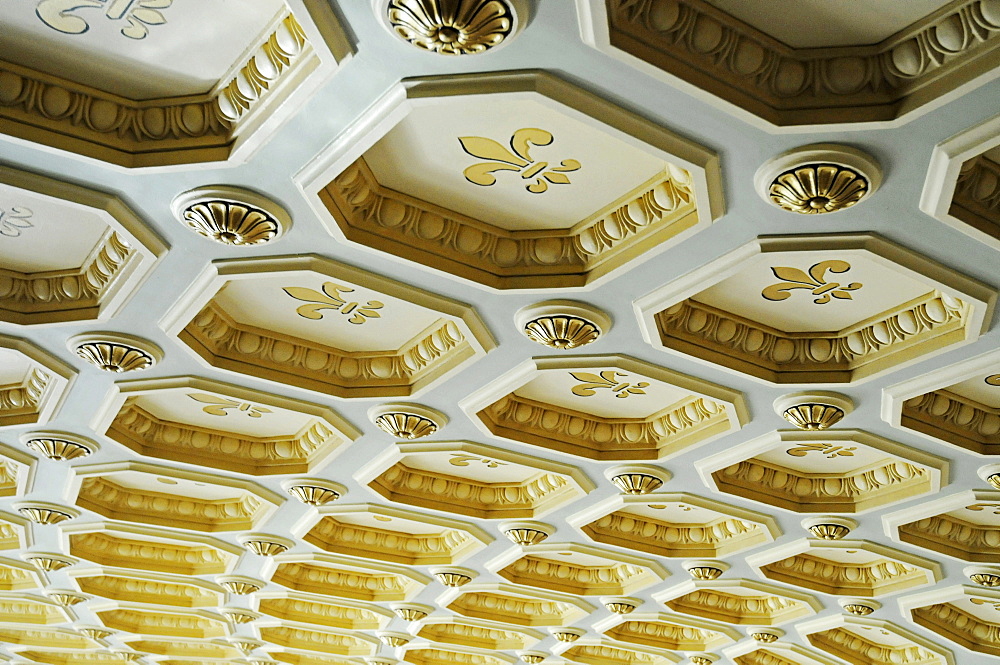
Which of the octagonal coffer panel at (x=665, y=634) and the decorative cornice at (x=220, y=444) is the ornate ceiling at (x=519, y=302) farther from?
the octagonal coffer panel at (x=665, y=634)

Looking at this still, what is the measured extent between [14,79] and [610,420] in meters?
4.70

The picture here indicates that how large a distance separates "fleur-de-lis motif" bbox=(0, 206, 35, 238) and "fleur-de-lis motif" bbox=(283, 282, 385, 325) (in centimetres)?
144

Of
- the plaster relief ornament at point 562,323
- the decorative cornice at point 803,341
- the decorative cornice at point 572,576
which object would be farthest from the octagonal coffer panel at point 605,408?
the decorative cornice at point 572,576

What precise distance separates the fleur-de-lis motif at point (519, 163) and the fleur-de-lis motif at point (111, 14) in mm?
1412

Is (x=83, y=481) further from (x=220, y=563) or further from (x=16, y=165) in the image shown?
(x=16, y=165)

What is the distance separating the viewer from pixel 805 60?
3682mm

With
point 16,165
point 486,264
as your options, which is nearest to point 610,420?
point 486,264

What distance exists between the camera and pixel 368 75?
3719mm

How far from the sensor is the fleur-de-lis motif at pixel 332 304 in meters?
5.51

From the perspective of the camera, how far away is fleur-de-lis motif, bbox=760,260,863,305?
4.91m

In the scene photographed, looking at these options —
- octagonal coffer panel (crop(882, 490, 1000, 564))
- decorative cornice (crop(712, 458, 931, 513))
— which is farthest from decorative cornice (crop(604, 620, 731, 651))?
decorative cornice (crop(712, 458, 931, 513))

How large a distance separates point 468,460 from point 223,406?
2026 mm

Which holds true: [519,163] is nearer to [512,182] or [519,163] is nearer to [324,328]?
[512,182]

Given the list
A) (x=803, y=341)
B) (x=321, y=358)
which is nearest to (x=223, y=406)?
(x=321, y=358)
